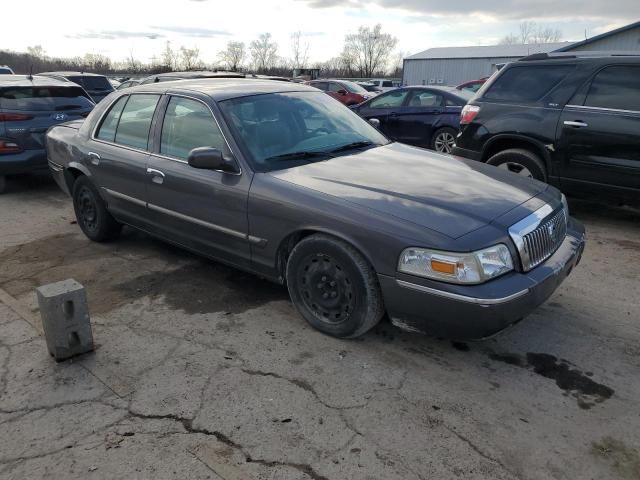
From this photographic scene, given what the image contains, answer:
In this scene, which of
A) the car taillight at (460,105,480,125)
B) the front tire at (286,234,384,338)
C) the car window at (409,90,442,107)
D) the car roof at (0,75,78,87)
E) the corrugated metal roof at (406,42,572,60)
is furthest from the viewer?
the corrugated metal roof at (406,42,572,60)

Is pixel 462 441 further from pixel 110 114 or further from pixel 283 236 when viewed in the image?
pixel 110 114

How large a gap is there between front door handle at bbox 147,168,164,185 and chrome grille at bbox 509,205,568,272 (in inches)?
106

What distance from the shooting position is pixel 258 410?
2717 mm

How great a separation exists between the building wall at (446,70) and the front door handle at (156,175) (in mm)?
41445

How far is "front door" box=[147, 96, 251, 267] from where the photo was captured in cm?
368

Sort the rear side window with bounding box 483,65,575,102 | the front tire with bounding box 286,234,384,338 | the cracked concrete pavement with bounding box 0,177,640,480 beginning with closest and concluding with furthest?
the cracked concrete pavement with bounding box 0,177,640,480, the front tire with bounding box 286,234,384,338, the rear side window with bounding box 483,65,575,102

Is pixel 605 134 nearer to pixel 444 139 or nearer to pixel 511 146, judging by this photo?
pixel 511 146

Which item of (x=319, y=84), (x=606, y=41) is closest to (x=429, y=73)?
(x=606, y=41)

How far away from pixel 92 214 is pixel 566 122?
507 cm

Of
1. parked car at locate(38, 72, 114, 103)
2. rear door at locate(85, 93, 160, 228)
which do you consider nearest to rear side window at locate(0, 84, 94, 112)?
rear door at locate(85, 93, 160, 228)

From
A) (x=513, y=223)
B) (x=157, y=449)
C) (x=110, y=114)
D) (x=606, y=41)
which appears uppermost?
(x=606, y=41)

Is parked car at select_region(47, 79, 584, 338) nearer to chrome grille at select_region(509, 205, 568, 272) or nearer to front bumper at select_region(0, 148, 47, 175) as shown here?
chrome grille at select_region(509, 205, 568, 272)

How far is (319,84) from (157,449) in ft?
55.8

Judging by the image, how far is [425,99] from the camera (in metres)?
10.2
